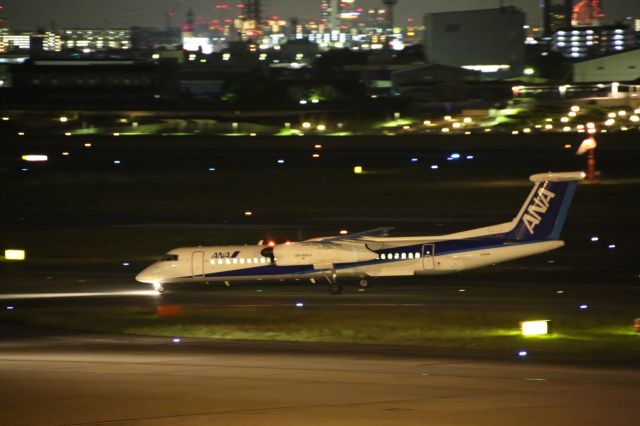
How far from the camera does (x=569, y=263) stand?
40.5 metres

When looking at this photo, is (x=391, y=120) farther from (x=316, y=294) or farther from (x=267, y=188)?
(x=316, y=294)

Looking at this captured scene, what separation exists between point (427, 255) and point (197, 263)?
9720 mm

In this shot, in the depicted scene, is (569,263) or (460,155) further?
(460,155)

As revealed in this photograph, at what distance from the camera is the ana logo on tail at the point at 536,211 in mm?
36094

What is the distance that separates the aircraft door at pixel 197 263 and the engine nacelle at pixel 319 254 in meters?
3.34

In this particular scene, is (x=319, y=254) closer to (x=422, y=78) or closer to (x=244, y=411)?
(x=244, y=411)

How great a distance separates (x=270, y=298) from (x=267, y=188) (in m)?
25.5

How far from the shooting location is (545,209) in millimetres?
36094

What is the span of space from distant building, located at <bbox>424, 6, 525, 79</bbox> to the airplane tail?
522 ft

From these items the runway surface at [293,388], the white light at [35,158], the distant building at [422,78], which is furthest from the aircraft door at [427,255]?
the distant building at [422,78]

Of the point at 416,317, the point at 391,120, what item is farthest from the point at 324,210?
the point at 391,120

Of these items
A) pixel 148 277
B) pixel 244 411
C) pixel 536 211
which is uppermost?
pixel 244 411

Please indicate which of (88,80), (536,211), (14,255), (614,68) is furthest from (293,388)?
(614,68)

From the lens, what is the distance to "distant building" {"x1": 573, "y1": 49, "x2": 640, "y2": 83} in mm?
144625
